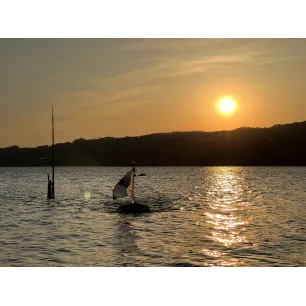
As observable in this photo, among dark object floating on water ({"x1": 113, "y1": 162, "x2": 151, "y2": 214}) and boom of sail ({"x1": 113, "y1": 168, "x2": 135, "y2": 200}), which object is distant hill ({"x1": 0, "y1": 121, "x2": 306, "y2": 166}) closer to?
boom of sail ({"x1": 113, "y1": 168, "x2": 135, "y2": 200})

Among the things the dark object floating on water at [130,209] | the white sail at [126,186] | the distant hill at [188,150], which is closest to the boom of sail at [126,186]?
the white sail at [126,186]

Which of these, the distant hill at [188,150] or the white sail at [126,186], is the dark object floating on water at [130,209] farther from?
the distant hill at [188,150]

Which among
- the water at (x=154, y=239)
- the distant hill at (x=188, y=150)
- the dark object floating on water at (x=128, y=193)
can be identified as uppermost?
the distant hill at (x=188, y=150)

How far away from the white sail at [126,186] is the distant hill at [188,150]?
381 centimetres

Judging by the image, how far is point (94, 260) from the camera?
11.6m

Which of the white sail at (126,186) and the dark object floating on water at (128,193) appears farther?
the white sail at (126,186)

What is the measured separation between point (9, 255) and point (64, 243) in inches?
98.7

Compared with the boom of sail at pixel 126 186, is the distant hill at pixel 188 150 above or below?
above

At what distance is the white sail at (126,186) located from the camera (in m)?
23.9

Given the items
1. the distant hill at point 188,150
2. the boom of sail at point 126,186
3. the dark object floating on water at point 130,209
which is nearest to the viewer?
the distant hill at point 188,150

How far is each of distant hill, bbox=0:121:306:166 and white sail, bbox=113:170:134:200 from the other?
381 centimetres

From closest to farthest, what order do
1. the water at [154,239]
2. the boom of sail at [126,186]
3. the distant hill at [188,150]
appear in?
the water at [154,239] → the distant hill at [188,150] → the boom of sail at [126,186]
